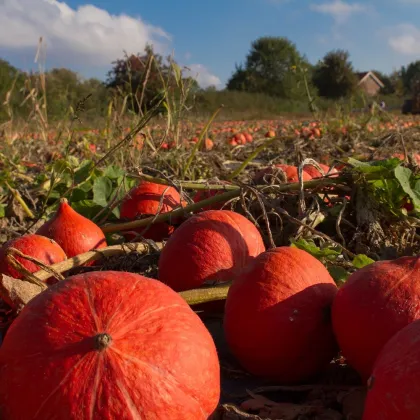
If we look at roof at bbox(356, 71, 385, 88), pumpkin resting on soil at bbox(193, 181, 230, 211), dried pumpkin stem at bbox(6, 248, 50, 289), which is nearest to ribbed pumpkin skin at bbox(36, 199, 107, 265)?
pumpkin resting on soil at bbox(193, 181, 230, 211)

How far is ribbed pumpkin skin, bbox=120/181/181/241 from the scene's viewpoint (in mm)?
3393

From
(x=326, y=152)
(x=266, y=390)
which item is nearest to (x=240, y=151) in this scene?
(x=326, y=152)

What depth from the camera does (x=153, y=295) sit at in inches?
56.9

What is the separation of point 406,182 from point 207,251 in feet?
3.95

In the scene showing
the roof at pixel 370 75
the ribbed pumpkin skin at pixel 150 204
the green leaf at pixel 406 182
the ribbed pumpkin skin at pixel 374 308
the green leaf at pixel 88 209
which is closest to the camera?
the ribbed pumpkin skin at pixel 374 308

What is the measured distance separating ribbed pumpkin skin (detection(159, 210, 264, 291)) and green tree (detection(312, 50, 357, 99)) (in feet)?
195

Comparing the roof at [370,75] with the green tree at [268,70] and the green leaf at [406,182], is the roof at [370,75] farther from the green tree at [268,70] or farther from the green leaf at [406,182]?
the green leaf at [406,182]

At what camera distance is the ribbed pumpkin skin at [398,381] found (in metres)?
1.14

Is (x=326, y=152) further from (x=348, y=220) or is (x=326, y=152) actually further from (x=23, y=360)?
(x=23, y=360)

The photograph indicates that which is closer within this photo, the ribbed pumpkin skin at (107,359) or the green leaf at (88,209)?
the ribbed pumpkin skin at (107,359)

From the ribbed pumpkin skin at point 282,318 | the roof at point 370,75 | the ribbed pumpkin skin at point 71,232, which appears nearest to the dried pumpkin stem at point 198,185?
the ribbed pumpkin skin at point 71,232

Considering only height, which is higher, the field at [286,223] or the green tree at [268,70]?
the green tree at [268,70]

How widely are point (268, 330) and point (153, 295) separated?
1.43ft

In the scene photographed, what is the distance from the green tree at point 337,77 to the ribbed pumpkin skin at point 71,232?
5898 cm
